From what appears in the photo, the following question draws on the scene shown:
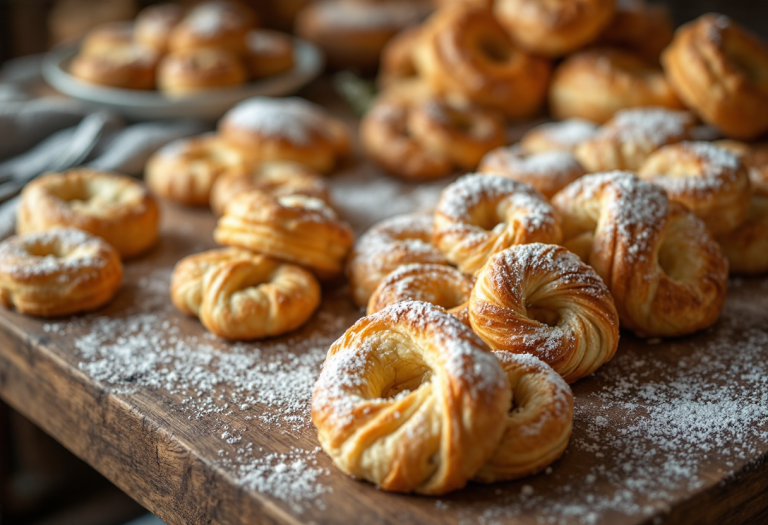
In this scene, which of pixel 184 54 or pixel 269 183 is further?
pixel 184 54

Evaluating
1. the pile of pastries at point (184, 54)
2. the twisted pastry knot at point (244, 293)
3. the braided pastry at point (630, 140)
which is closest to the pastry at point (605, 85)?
the braided pastry at point (630, 140)

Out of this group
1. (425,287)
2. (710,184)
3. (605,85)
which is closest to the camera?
(425,287)

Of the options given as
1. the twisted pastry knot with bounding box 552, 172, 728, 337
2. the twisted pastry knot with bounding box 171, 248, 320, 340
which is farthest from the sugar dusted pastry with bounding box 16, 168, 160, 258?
the twisted pastry knot with bounding box 552, 172, 728, 337

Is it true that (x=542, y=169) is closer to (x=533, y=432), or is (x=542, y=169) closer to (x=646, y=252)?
(x=646, y=252)

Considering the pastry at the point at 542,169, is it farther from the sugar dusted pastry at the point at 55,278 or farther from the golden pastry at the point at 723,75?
the sugar dusted pastry at the point at 55,278

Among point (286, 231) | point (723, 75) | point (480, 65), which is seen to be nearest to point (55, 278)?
point (286, 231)

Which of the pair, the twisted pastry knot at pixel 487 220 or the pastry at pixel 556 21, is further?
the pastry at pixel 556 21

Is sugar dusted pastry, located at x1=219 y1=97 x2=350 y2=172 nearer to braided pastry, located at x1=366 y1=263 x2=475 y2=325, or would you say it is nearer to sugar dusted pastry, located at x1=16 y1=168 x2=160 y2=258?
→ sugar dusted pastry, located at x1=16 y1=168 x2=160 y2=258
